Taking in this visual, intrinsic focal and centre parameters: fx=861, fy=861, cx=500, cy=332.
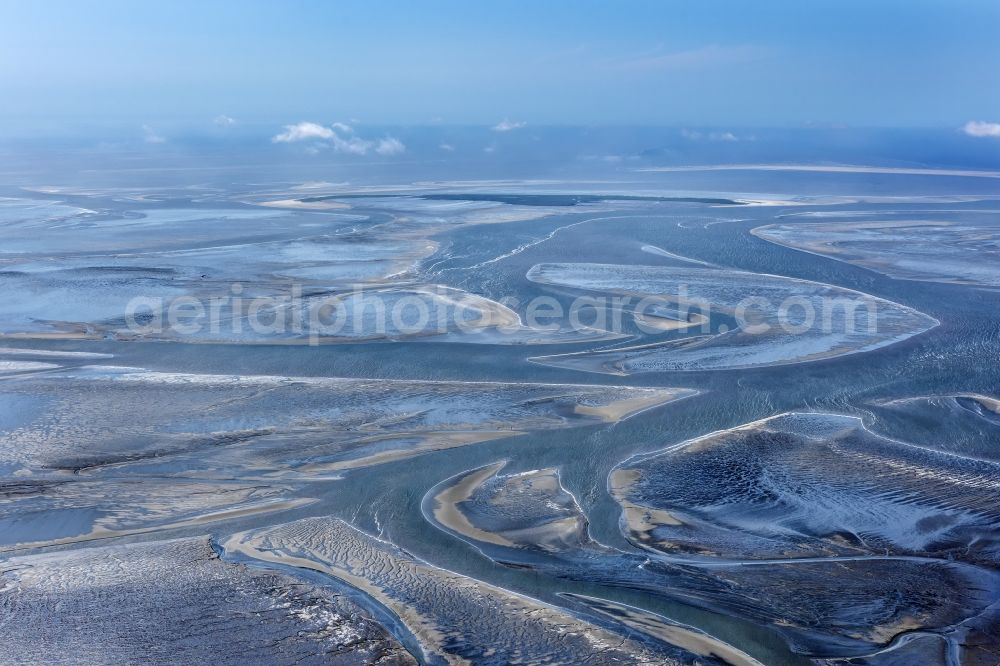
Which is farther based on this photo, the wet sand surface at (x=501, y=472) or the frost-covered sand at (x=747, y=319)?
the frost-covered sand at (x=747, y=319)

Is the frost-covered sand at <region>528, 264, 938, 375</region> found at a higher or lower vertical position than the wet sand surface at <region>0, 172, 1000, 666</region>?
higher

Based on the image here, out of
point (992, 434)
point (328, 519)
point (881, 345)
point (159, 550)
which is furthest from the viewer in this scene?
point (881, 345)

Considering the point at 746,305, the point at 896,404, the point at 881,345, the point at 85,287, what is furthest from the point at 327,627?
the point at 85,287

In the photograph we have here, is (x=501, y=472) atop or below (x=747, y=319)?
below

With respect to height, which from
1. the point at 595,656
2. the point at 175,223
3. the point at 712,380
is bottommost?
the point at 595,656

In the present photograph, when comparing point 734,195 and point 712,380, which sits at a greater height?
point 734,195

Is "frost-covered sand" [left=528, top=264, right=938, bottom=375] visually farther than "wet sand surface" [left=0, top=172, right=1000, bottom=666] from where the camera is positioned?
Yes

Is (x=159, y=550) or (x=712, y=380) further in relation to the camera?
(x=712, y=380)

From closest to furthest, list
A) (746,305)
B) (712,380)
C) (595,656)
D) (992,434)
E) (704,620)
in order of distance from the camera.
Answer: (595,656)
(704,620)
(992,434)
(712,380)
(746,305)

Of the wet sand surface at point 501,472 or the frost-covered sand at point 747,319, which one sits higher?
the frost-covered sand at point 747,319

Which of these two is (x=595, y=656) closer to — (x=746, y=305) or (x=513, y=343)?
(x=513, y=343)

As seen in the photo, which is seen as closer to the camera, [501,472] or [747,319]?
[501,472]
